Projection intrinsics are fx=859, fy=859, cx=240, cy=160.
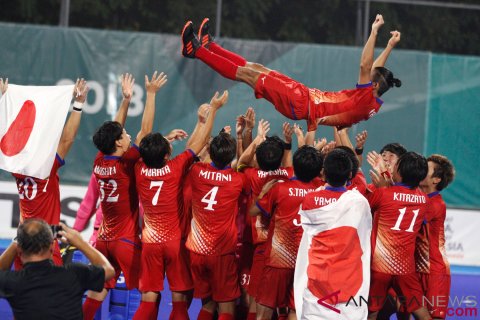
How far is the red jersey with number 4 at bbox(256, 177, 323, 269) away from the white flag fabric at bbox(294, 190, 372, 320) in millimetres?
935

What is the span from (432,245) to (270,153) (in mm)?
1752

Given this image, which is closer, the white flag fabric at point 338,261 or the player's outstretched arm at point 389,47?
the white flag fabric at point 338,261

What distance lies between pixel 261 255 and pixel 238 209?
57cm

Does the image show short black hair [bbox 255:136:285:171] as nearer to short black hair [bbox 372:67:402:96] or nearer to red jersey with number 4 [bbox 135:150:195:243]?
red jersey with number 4 [bbox 135:150:195:243]

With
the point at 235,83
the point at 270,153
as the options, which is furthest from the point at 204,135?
the point at 235,83

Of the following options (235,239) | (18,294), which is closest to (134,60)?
(235,239)

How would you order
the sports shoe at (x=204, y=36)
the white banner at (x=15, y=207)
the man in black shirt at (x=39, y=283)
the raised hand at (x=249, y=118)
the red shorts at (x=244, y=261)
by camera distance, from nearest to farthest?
the man in black shirt at (x=39, y=283) → the red shorts at (x=244, y=261) → the raised hand at (x=249, y=118) → the sports shoe at (x=204, y=36) → the white banner at (x=15, y=207)

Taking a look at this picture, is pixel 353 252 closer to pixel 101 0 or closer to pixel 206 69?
pixel 206 69

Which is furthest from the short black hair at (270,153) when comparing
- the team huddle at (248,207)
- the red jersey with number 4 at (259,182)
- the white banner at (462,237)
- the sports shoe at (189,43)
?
the white banner at (462,237)

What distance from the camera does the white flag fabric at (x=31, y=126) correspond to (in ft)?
23.7

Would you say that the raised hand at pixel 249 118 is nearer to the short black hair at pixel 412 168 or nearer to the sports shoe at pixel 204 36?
the sports shoe at pixel 204 36

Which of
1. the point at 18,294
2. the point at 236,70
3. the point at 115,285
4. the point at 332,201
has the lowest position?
the point at 115,285

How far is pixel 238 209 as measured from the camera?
26.9 ft

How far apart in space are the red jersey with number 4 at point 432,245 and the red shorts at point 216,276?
170 centimetres
